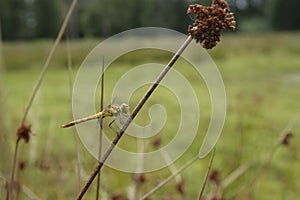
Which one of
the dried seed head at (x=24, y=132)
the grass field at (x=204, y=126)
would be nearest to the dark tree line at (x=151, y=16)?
the grass field at (x=204, y=126)

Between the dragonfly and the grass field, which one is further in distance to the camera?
the grass field

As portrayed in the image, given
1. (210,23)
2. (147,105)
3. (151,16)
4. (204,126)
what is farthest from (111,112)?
(151,16)

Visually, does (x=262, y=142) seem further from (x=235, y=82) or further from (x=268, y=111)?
(x=235, y=82)

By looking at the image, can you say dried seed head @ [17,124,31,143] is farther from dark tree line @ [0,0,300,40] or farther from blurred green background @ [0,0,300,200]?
dark tree line @ [0,0,300,40]

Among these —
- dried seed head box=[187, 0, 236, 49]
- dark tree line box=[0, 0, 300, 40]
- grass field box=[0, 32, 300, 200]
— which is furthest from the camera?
dark tree line box=[0, 0, 300, 40]

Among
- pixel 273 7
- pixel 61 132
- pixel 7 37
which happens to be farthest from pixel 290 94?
pixel 273 7

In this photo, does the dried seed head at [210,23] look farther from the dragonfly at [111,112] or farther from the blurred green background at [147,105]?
the blurred green background at [147,105]

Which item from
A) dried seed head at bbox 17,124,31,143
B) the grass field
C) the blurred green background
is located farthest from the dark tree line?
dried seed head at bbox 17,124,31,143
